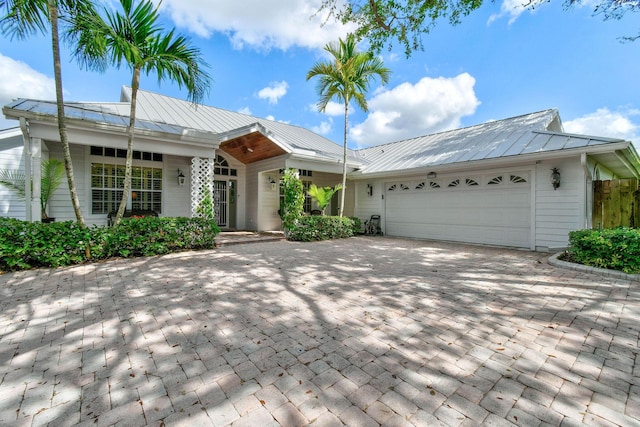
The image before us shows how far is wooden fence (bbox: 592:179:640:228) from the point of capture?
7.21 meters

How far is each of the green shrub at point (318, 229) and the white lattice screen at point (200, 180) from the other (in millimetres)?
2828

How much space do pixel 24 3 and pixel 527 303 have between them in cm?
885

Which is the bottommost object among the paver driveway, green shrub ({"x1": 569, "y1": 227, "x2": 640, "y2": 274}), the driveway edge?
the paver driveway

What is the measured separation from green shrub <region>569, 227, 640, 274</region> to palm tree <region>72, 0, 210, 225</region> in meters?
8.60

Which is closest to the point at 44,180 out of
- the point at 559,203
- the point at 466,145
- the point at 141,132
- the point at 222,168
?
the point at 141,132

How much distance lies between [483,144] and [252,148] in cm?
780

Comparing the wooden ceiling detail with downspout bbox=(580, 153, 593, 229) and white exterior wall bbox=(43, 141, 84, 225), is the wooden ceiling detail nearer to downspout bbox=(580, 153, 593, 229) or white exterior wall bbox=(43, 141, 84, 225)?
white exterior wall bbox=(43, 141, 84, 225)

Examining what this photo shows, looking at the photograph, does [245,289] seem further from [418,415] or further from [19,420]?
[418,415]

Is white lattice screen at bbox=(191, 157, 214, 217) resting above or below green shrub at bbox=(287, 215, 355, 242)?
above

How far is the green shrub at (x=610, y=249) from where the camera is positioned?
4.79 m

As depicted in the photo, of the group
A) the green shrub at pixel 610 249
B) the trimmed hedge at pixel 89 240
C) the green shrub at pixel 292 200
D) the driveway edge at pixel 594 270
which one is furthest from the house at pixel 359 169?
the driveway edge at pixel 594 270

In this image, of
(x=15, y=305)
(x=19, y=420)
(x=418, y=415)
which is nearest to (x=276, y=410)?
(x=418, y=415)

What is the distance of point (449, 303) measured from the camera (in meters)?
3.53

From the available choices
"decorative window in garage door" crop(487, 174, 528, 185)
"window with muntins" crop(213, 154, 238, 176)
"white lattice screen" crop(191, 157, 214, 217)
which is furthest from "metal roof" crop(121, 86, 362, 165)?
"decorative window in garage door" crop(487, 174, 528, 185)
